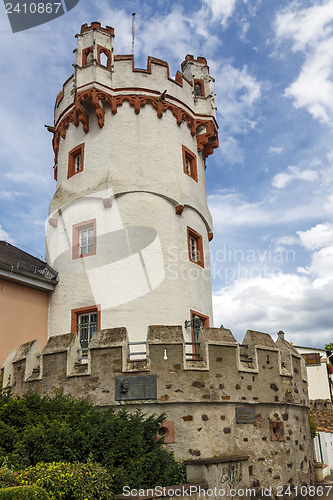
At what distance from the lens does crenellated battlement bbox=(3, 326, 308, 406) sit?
459 inches

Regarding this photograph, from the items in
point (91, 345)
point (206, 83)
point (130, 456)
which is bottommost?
point (130, 456)

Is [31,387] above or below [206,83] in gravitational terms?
below

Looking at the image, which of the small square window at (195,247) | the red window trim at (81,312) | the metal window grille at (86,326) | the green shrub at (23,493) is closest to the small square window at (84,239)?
the red window trim at (81,312)

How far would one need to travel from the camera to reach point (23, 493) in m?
6.98

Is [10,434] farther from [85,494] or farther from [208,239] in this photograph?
[208,239]

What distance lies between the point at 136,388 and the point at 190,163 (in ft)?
35.0

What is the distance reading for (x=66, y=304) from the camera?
53.7 ft

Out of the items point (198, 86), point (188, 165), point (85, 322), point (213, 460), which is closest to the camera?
point (213, 460)

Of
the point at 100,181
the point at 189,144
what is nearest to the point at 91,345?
the point at 100,181

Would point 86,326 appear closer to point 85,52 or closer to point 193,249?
point 193,249

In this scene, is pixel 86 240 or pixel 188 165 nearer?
pixel 86 240

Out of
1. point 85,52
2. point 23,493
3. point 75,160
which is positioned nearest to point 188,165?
point 75,160

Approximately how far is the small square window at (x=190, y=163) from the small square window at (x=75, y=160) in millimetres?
4101

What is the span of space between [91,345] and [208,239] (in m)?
8.50
